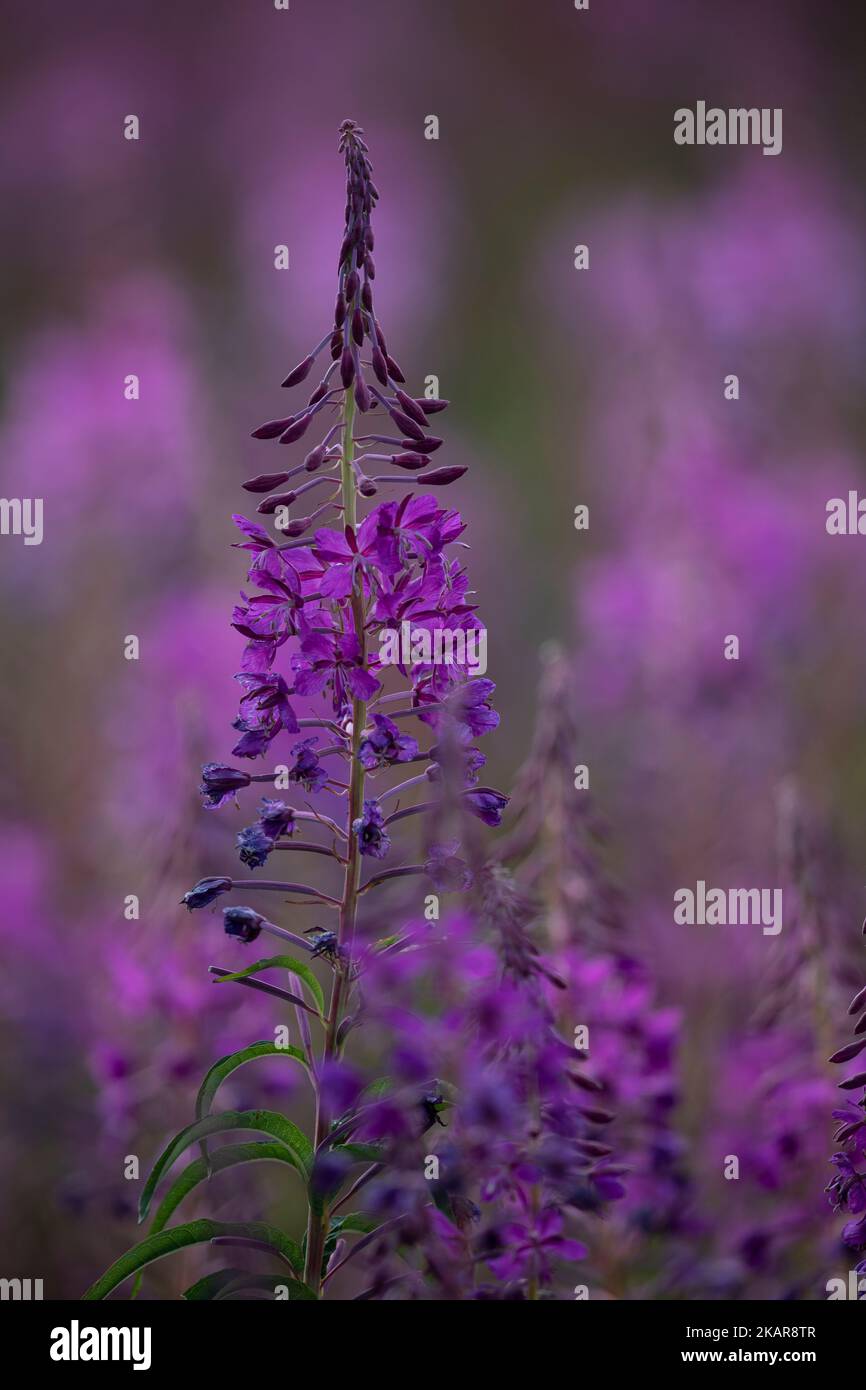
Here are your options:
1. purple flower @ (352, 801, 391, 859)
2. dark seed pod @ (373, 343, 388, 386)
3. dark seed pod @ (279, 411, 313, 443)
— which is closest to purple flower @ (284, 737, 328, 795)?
purple flower @ (352, 801, 391, 859)

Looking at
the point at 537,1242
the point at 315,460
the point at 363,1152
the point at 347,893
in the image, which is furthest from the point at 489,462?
the point at 363,1152

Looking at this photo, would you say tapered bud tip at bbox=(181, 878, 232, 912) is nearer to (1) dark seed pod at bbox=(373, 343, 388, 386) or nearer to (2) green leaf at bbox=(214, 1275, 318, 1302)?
(2) green leaf at bbox=(214, 1275, 318, 1302)

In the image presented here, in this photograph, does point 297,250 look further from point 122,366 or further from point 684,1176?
point 684,1176

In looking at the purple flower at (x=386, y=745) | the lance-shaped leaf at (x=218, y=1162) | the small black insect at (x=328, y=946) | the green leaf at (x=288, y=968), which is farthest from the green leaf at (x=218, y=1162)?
the purple flower at (x=386, y=745)

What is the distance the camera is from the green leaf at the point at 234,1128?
2160 millimetres

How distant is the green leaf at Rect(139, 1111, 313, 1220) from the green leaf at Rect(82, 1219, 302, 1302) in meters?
0.06

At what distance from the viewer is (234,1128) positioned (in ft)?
7.31

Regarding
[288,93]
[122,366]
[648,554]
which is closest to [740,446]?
[648,554]

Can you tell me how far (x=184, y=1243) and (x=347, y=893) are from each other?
2.20 ft

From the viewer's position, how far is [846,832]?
16.8ft

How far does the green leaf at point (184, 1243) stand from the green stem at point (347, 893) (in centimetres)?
6

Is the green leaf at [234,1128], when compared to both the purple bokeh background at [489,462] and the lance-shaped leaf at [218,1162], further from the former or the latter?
the purple bokeh background at [489,462]

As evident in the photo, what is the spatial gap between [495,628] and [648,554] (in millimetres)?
1387

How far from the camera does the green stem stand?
7.43ft
